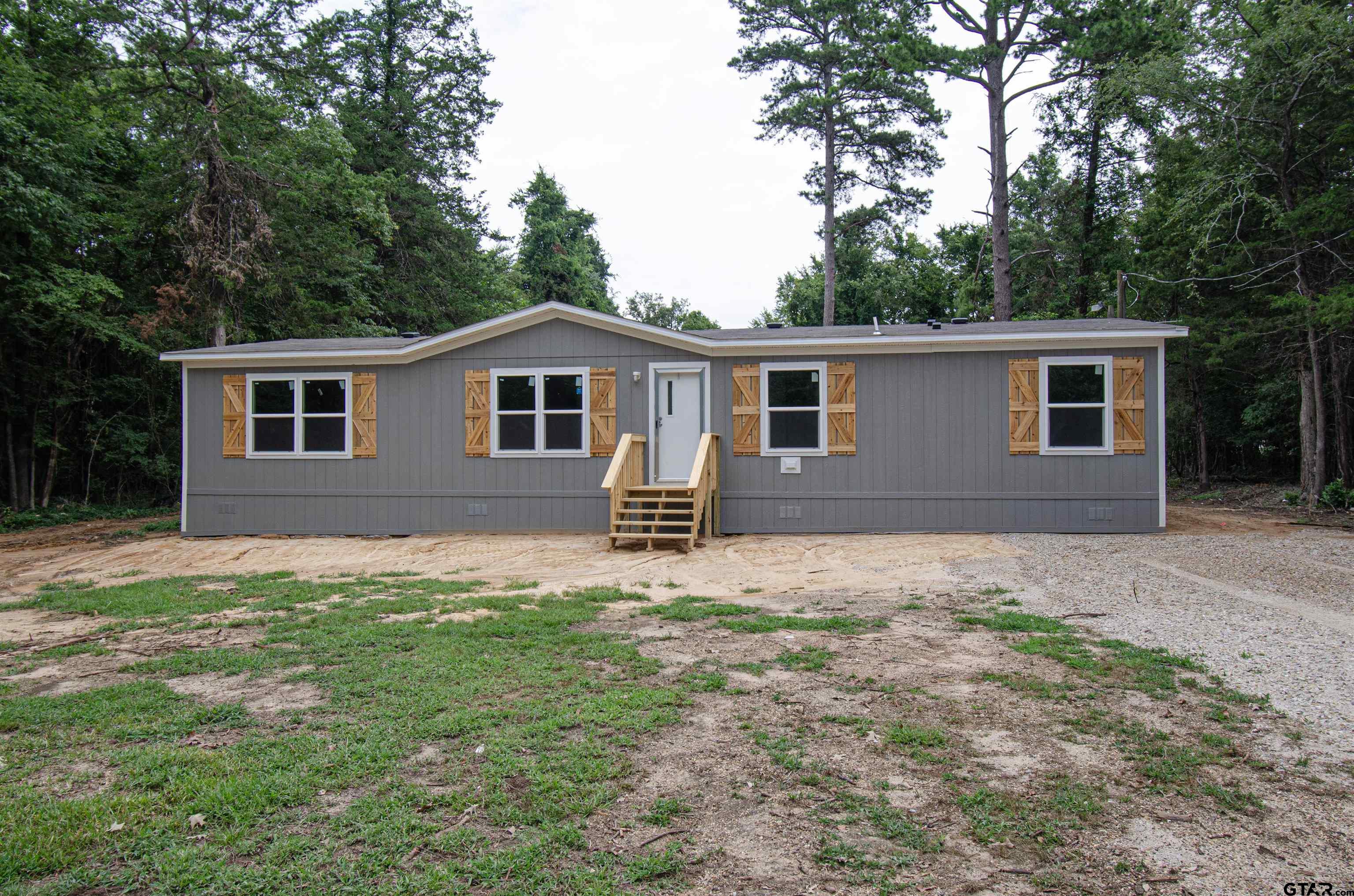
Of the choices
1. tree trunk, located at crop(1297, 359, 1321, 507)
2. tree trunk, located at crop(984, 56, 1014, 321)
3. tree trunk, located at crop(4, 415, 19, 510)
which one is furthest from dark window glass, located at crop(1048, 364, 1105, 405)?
tree trunk, located at crop(4, 415, 19, 510)

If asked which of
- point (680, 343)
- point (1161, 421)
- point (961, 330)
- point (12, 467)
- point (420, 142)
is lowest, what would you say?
point (12, 467)

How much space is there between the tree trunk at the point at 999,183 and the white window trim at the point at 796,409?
7518 mm

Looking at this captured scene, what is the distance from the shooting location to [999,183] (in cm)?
1627

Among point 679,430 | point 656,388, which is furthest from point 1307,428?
point 656,388

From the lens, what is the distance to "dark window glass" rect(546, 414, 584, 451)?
35.6ft

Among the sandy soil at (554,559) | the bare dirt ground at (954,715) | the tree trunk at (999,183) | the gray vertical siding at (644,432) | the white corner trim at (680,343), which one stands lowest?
the sandy soil at (554,559)

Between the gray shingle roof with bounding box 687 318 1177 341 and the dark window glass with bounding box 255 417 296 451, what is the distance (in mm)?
6118

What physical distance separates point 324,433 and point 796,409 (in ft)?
22.6

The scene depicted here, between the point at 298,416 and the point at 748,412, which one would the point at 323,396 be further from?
the point at 748,412

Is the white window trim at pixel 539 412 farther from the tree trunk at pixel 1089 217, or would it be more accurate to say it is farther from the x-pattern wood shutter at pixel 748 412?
the tree trunk at pixel 1089 217

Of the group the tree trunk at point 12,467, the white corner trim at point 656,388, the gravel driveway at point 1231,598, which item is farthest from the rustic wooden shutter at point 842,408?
the tree trunk at point 12,467

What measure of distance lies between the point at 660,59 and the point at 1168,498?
16.1m

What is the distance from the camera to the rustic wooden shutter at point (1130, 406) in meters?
9.97

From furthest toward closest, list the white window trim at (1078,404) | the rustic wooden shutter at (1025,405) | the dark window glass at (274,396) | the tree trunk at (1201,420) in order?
the tree trunk at (1201,420) < the dark window glass at (274,396) < the rustic wooden shutter at (1025,405) < the white window trim at (1078,404)
